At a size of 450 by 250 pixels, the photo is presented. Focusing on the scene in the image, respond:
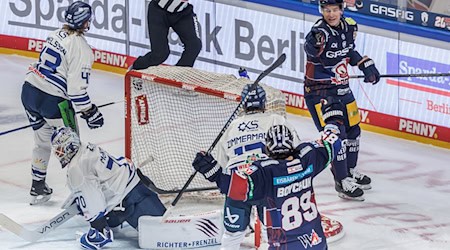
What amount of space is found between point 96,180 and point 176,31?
10.9ft

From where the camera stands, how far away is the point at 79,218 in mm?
8227

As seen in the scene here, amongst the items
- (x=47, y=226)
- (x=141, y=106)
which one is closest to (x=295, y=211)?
(x=47, y=226)

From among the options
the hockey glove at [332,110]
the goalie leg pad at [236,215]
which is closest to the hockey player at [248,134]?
the goalie leg pad at [236,215]

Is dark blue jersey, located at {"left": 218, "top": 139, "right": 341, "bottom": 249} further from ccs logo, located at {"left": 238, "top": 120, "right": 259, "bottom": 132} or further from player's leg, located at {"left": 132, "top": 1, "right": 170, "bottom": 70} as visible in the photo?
player's leg, located at {"left": 132, "top": 1, "right": 170, "bottom": 70}

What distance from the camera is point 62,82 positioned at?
8258 millimetres

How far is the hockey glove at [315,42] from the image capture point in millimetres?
8227

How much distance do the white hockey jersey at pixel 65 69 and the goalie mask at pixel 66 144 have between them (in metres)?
0.59

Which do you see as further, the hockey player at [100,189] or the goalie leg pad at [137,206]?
the goalie leg pad at [137,206]

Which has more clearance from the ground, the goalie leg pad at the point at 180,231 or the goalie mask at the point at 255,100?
the goalie mask at the point at 255,100

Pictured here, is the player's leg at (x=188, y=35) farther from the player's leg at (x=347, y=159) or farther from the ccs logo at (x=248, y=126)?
the ccs logo at (x=248, y=126)

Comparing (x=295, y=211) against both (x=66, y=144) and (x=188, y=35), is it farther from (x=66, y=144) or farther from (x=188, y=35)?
(x=188, y=35)

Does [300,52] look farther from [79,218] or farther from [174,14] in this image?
[79,218]

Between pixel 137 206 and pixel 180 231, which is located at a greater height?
pixel 137 206

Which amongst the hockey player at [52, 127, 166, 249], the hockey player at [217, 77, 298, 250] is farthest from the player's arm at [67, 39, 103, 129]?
the hockey player at [217, 77, 298, 250]
